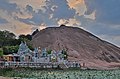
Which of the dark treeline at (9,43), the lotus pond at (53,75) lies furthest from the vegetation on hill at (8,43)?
the lotus pond at (53,75)

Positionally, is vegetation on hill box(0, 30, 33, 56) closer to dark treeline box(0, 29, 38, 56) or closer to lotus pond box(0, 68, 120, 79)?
dark treeline box(0, 29, 38, 56)

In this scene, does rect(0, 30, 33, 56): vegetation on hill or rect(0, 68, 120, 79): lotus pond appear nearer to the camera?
rect(0, 68, 120, 79): lotus pond

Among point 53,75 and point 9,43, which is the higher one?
point 9,43

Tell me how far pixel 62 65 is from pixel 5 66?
23.2 metres

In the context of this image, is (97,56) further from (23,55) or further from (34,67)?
(34,67)

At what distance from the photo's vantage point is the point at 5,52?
121 meters

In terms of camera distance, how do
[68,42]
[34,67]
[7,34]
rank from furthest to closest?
[68,42] → [7,34] → [34,67]

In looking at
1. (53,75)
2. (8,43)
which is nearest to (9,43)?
(8,43)

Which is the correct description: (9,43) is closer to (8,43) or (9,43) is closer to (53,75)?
(8,43)

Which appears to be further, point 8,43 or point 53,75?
point 8,43

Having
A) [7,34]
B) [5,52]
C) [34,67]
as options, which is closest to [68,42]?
[7,34]

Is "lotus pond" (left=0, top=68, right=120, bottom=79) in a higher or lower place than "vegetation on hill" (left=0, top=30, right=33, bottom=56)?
lower

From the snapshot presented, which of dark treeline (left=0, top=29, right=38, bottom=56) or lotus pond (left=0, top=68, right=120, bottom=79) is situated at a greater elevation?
dark treeline (left=0, top=29, right=38, bottom=56)

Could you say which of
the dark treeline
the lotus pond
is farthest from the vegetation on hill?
the lotus pond
